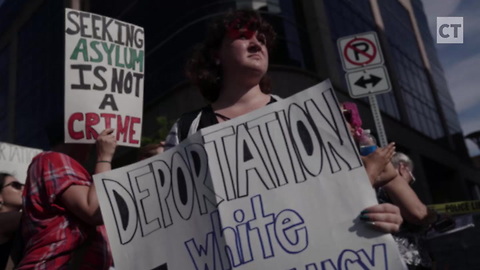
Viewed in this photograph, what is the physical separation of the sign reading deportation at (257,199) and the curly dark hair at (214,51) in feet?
1.56

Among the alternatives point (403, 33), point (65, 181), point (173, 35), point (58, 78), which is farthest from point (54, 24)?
point (65, 181)

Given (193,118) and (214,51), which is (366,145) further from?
(214,51)

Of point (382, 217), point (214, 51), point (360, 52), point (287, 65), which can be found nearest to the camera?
point (382, 217)

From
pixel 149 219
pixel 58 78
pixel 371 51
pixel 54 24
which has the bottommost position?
pixel 149 219

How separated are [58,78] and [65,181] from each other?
22.3 m

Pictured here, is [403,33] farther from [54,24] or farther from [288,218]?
[288,218]

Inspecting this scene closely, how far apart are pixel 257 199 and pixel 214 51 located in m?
0.79

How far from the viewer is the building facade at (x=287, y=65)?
1602 cm

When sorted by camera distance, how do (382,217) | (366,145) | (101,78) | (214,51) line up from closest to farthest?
(382,217) < (366,145) < (214,51) < (101,78)

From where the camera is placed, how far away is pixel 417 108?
2470 centimetres

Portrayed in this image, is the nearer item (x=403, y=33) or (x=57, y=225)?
(x=57, y=225)

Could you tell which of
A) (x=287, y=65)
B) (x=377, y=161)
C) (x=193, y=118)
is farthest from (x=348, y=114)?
(x=287, y=65)

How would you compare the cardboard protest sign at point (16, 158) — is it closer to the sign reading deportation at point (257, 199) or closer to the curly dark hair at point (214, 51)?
the curly dark hair at point (214, 51)

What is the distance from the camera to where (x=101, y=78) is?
2.49 meters
